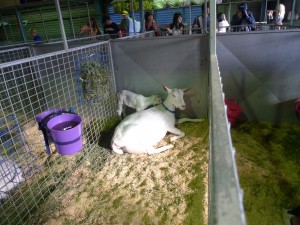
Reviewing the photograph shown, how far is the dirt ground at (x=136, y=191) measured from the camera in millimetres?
2385

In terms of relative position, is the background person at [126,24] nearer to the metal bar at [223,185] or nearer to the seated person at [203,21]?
the seated person at [203,21]

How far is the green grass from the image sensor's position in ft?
7.54

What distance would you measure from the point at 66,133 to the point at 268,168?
89.0 inches

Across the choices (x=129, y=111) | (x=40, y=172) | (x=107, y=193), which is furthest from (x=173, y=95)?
(x=40, y=172)

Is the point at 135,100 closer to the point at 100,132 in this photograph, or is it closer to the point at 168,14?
the point at 100,132

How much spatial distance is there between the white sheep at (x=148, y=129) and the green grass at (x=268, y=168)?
97cm

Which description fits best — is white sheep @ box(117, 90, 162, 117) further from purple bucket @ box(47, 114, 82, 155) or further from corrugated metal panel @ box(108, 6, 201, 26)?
corrugated metal panel @ box(108, 6, 201, 26)

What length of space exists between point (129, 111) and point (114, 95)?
40 cm

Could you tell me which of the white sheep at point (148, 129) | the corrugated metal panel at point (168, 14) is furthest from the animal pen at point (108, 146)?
the corrugated metal panel at point (168, 14)

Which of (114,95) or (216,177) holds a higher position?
(216,177)

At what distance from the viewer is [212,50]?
2.92 metres

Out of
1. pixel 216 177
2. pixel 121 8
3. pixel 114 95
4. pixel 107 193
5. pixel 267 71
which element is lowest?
pixel 107 193

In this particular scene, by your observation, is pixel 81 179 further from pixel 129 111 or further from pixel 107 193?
pixel 129 111

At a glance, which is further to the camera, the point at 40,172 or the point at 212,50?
the point at 40,172
